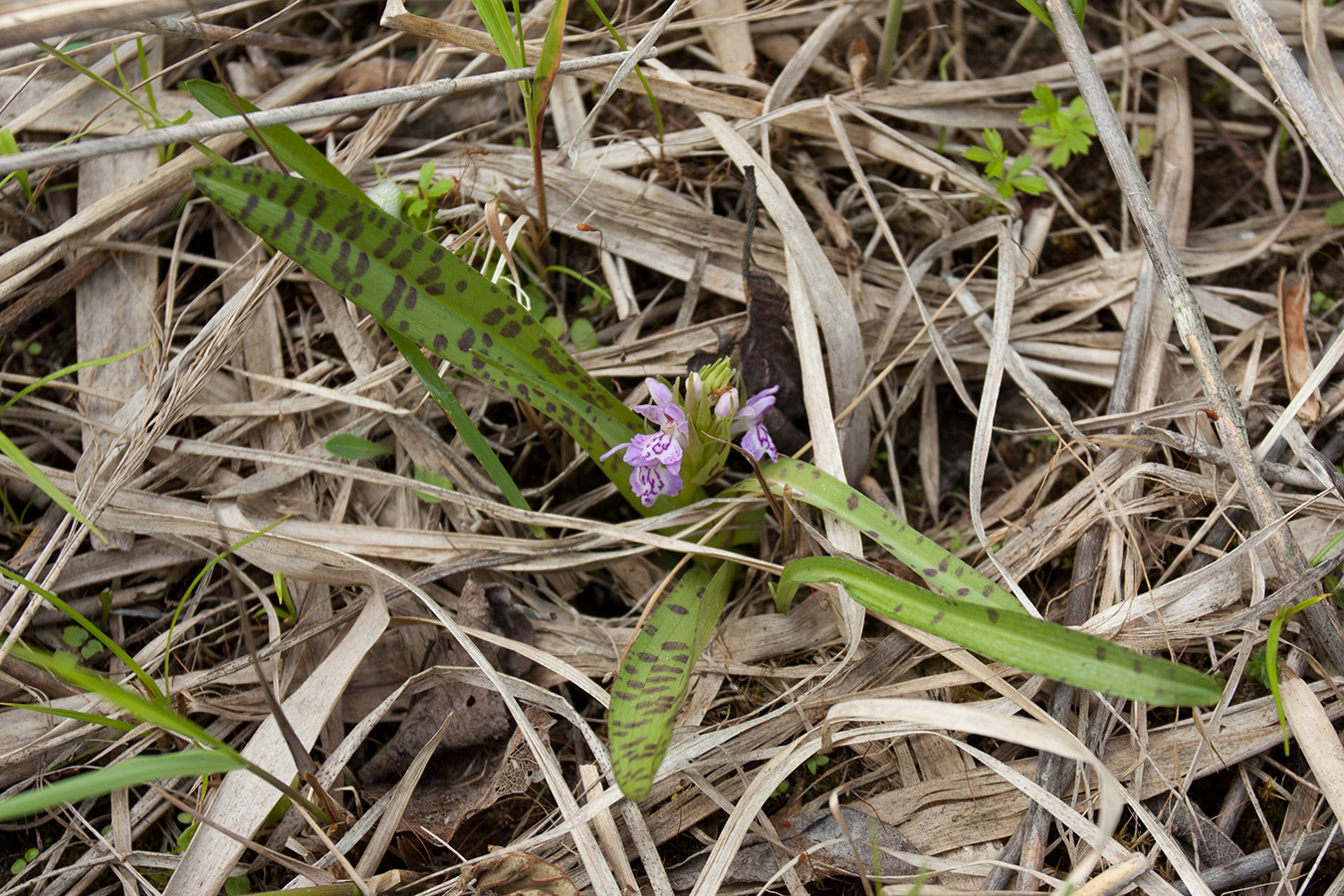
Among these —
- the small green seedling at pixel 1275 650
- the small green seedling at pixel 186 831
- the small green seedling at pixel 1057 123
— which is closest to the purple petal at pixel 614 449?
the small green seedling at pixel 186 831

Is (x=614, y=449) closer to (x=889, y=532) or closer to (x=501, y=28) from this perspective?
(x=889, y=532)

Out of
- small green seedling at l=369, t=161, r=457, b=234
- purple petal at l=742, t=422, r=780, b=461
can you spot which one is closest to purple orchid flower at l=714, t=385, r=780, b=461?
purple petal at l=742, t=422, r=780, b=461

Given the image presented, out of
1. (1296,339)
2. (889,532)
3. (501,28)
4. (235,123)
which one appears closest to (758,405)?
(889,532)

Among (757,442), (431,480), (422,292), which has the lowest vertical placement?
(431,480)

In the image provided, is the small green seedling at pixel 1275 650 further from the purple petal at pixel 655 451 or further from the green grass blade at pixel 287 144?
the green grass blade at pixel 287 144

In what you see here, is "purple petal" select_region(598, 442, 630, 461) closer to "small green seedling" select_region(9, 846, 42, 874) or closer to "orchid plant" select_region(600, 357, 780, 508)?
"orchid plant" select_region(600, 357, 780, 508)

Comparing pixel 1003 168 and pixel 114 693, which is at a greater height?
pixel 1003 168
